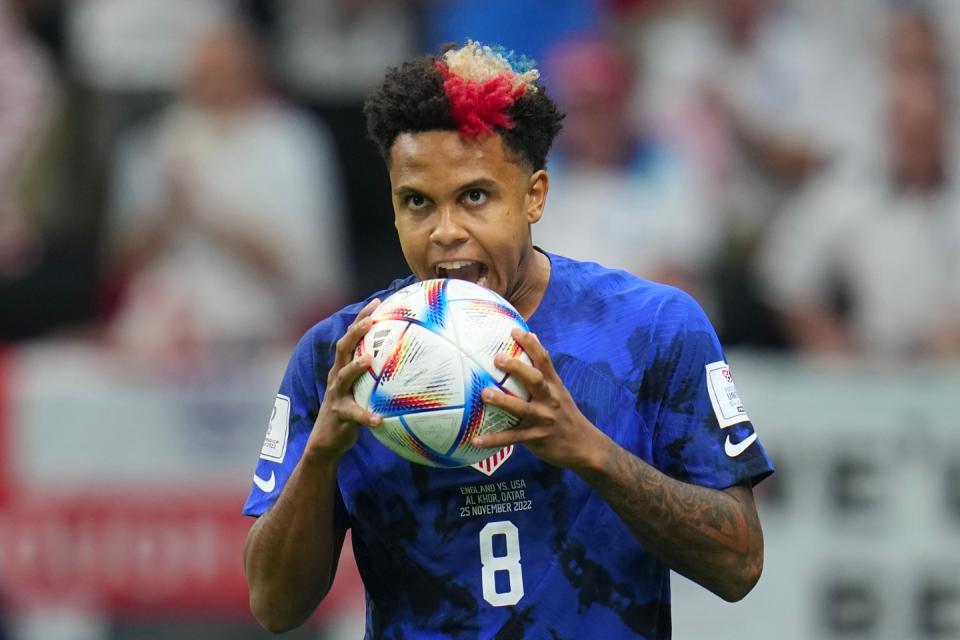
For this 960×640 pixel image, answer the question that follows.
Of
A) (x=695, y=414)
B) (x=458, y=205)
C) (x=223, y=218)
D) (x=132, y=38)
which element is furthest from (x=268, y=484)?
(x=132, y=38)

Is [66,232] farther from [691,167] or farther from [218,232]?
[691,167]

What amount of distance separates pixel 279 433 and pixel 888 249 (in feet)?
19.1

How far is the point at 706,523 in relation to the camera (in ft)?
12.6

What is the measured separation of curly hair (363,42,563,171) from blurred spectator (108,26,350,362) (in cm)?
550

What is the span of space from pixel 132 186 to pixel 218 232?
66cm

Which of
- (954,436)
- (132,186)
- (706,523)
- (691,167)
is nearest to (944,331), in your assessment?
(954,436)

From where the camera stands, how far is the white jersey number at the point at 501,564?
3939 millimetres

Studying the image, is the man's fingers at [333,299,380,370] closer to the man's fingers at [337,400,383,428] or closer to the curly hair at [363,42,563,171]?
the man's fingers at [337,400,383,428]

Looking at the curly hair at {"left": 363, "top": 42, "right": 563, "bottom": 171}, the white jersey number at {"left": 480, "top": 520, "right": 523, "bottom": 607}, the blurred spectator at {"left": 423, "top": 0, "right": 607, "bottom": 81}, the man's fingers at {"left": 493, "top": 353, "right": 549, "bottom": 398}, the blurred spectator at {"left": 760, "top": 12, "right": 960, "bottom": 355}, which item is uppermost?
the blurred spectator at {"left": 423, "top": 0, "right": 607, "bottom": 81}

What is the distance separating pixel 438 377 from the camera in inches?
142

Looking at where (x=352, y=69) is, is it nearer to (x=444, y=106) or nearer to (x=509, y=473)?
(x=444, y=106)

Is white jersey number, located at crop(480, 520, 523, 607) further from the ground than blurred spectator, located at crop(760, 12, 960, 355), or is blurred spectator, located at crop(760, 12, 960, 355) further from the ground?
blurred spectator, located at crop(760, 12, 960, 355)

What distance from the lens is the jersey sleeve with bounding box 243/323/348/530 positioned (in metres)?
4.12

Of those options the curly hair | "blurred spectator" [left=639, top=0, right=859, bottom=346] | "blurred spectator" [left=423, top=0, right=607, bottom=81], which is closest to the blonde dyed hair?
the curly hair
